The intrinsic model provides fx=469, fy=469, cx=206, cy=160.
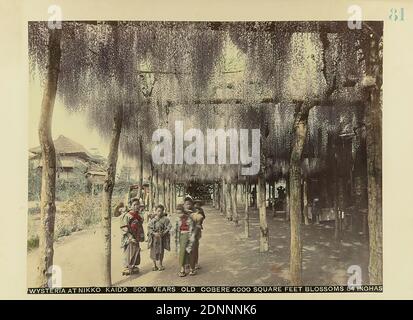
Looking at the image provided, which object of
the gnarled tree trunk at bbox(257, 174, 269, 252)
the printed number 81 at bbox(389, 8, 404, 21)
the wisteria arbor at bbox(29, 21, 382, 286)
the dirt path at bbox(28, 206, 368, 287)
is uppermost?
the printed number 81 at bbox(389, 8, 404, 21)

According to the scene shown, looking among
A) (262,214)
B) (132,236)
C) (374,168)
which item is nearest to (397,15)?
(374,168)

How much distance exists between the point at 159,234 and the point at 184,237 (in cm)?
14

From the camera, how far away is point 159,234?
269cm

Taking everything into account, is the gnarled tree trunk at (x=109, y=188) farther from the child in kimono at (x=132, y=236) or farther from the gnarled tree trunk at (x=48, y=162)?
the gnarled tree trunk at (x=48, y=162)

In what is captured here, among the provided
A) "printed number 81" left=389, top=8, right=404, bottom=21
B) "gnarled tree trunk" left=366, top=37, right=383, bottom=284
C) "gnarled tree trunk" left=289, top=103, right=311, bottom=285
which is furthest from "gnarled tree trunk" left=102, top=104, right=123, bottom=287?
"printed number 81" left=389, top=8, right=404, bottom=21

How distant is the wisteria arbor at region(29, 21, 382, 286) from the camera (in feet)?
8.68

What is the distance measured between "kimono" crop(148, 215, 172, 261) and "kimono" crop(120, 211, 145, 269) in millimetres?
54

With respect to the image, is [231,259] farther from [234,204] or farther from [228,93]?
[228,93]

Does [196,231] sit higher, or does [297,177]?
[297,177]

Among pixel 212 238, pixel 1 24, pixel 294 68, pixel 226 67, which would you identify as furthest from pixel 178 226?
pixel 1 24

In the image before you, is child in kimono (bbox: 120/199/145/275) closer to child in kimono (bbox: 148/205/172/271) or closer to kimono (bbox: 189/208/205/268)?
child in kimono (bbox: 148/205/172/271)

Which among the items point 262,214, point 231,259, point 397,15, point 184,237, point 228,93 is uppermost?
point 397,15

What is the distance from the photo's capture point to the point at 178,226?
2693 millimetres
